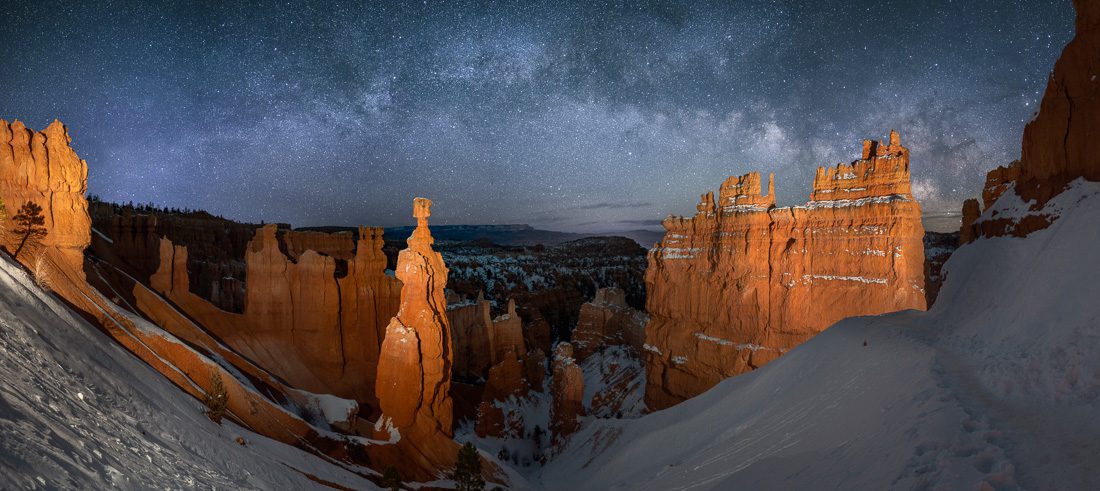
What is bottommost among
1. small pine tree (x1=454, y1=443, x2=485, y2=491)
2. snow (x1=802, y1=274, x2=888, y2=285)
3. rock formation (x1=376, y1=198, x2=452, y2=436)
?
small pine tree (x1=454, y1=443, x2=485, y2=491)

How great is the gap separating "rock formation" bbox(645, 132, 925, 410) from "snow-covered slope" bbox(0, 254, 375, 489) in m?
27.2

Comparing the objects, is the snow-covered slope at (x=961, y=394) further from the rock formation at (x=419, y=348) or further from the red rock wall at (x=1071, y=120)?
the rock formation at (x=419, y=348)

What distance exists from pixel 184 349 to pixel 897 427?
59.7 feet

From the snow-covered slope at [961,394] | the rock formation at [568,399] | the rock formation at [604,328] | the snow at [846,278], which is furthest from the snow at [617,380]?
the snow-covered slope at [961,394]

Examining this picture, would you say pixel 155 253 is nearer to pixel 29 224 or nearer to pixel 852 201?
pixel 29 224

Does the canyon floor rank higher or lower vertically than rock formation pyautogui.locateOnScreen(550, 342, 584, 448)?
higher

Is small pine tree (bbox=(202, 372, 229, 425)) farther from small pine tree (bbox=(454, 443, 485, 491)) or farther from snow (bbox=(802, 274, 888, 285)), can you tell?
snow (bbox=(802, 274, 888, 285))

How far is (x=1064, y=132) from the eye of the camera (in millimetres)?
8633

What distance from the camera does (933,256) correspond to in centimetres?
5119

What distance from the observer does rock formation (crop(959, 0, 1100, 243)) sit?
8156 mm

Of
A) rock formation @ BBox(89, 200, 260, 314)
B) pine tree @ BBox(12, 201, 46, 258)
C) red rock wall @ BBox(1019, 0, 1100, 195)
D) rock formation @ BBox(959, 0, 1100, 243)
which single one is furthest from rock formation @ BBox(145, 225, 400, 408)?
red rock wall @ BBox(1019, 0, 1100, 195)

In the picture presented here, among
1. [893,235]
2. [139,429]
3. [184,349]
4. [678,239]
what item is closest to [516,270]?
[678,239]

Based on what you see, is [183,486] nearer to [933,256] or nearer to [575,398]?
[575,398]

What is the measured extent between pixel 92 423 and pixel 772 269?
103ft
